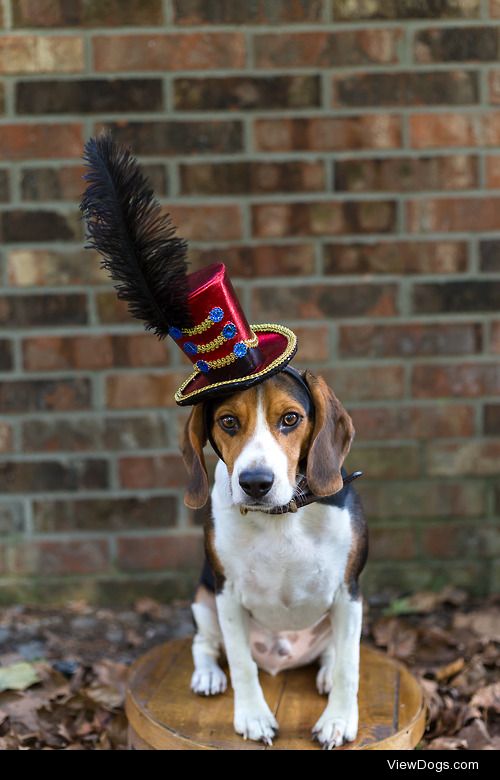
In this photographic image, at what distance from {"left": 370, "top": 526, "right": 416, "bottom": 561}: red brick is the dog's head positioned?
156cm

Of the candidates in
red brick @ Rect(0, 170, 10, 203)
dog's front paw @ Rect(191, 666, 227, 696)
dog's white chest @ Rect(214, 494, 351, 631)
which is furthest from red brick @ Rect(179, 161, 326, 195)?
dog's front paw @ Rect(191, 666, 227, 696)

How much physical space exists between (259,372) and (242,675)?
88 centimetres

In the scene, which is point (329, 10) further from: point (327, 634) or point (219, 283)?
point (327, 634)

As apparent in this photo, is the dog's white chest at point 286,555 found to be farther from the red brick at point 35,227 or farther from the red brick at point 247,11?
the red brick at point 247,11

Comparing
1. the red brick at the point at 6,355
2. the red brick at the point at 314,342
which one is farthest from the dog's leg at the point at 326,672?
the red brick at the point at 6,355

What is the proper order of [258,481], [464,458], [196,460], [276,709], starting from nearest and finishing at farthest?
[258,481] → [196,460] → [276,709] → [464,458]

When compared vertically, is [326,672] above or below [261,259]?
below

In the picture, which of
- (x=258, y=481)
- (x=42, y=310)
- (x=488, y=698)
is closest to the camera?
(x=258, y=481)

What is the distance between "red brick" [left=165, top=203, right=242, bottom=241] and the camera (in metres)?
3.43

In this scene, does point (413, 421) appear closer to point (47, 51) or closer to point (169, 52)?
point (169, 52)

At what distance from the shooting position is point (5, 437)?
354cm

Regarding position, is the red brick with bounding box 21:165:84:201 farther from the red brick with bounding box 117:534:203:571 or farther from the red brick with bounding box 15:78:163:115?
the red brick with bounding box 117:534:203:571

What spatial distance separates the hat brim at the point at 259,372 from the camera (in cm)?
200

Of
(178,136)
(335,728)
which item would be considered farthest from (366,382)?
(335,728)
